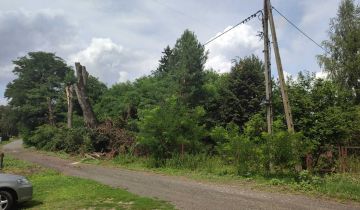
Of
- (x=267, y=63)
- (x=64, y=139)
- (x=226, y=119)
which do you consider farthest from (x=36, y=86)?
(x=267, y=63)

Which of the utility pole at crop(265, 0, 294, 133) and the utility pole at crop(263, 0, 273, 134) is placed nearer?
the utility pole at crop(265, 0, 294, 133)

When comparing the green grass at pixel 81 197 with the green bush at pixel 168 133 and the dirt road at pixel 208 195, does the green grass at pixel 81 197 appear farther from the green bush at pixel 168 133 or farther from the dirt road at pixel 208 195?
the green bush at pixel 168 133

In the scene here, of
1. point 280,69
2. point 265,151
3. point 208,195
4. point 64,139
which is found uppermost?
point 280,69

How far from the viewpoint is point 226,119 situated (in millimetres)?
27094

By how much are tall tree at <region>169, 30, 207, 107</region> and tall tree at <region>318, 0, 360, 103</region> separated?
11.1 metres

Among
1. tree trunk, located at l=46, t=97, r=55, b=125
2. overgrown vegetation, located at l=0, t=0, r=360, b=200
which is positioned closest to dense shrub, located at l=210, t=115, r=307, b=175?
overgrown vegetation, located at l=0, t=0, r=360, b=200

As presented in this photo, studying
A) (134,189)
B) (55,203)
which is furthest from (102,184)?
(55,203)

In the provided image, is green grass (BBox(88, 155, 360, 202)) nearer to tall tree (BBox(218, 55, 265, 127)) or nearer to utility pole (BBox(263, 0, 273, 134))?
utility pole (BBox(263, 0, 273, 134))

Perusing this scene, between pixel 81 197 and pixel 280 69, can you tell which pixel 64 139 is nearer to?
pixel 280 69

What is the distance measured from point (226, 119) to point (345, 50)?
15009 millimetres

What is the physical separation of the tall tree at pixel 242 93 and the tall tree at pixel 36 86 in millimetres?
27690

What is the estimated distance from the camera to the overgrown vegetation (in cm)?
1719

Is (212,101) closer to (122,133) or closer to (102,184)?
(122,133)

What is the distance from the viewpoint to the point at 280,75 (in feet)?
55.5
